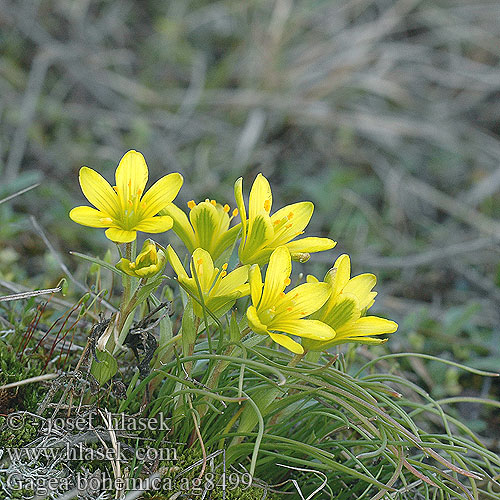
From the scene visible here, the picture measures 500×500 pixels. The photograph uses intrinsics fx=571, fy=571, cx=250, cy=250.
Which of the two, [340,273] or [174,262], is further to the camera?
[340,273]

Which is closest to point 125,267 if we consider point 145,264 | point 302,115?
point 145,264

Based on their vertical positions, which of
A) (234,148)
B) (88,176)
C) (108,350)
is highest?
(88,176)

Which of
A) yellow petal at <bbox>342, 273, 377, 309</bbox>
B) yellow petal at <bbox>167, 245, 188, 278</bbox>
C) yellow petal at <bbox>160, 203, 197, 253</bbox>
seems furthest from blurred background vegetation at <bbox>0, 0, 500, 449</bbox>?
yellow petal at <bbox>167, 245, 188, 278</bbox>

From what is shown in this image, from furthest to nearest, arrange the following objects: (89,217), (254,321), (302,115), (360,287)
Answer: (302,115), (360,287), (89,217), (254,321)

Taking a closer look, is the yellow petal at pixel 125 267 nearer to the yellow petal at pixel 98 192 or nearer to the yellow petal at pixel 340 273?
the yellow petal at pixel 98 192

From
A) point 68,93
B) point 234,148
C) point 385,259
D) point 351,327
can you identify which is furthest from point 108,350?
point 68,93

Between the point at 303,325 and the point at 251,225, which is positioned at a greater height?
the point at 251,225

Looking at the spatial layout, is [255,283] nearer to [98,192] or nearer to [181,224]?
[181,224]

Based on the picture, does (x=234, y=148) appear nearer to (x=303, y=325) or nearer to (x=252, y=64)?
(x=252, y=64)
